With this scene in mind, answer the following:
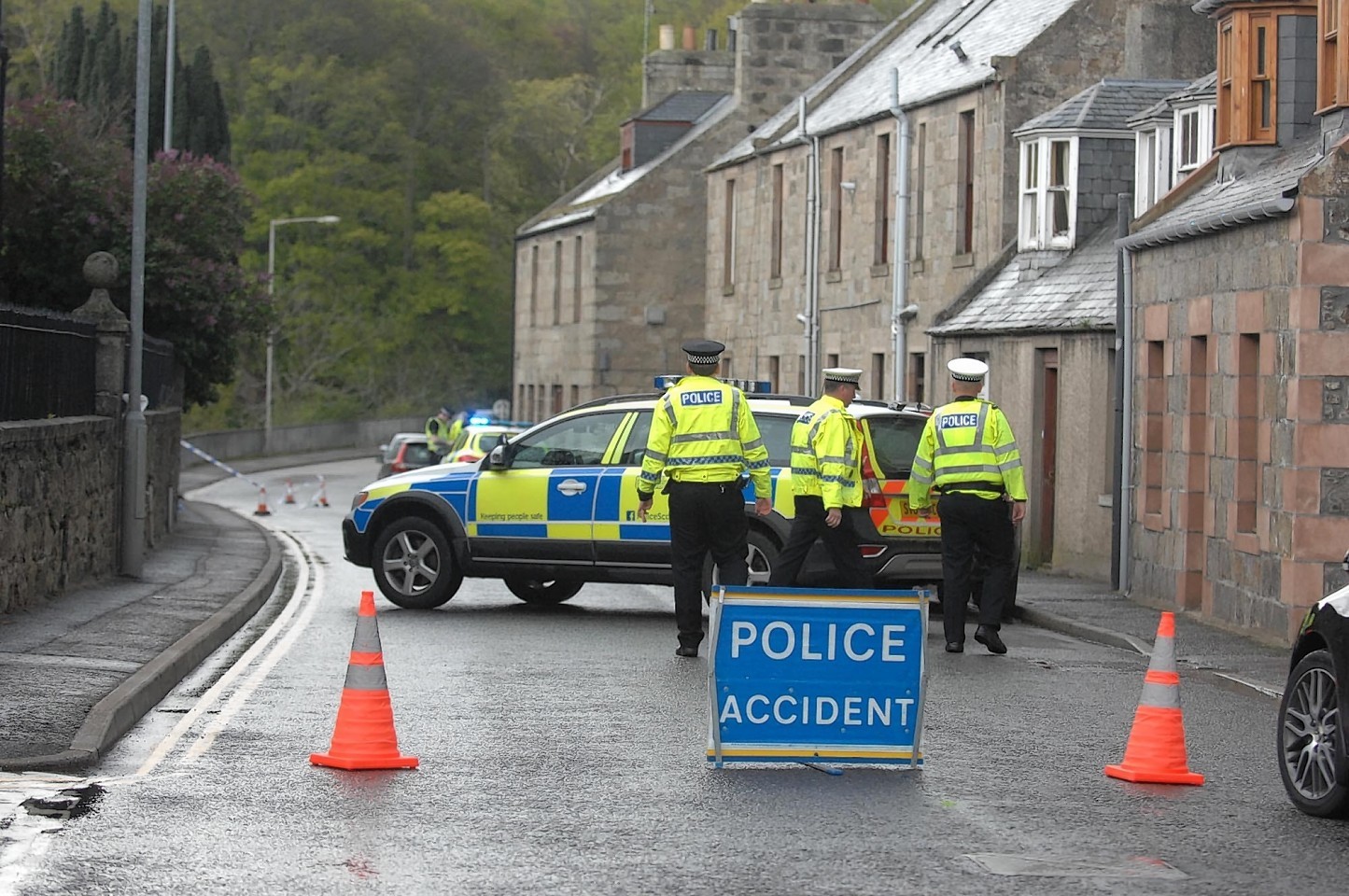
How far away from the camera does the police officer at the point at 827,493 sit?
14.2 meters

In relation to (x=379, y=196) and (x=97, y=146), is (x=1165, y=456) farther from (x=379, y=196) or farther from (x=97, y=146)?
(x=379, y=196)

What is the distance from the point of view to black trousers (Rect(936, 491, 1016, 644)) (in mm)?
14312

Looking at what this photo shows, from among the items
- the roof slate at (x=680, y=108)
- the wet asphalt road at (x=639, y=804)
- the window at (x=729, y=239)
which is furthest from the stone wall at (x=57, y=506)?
the roof slate at (x=680, y=108)

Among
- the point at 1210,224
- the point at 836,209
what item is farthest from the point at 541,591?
the point at 836,209

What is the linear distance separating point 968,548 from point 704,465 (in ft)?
7.16

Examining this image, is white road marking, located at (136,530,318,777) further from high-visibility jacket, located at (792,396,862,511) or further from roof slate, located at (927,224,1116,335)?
roof slate, located at (927,224,1116,335)

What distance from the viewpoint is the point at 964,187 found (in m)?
31.4

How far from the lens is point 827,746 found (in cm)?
932

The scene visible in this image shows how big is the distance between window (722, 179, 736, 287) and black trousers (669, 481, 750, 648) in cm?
3157

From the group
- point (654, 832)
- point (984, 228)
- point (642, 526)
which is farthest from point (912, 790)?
point (984, 228)

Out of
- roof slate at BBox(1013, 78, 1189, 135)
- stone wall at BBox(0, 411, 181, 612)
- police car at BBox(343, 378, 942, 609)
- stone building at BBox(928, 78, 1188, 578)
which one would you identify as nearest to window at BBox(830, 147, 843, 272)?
stone building at BBox(928, 78, 1188, 578)

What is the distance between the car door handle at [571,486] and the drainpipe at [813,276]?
2087 centimetres

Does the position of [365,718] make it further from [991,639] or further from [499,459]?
[499,459]

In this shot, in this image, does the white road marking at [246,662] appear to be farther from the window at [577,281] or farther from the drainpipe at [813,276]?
the window at [577,281]
